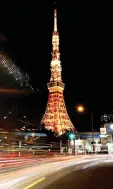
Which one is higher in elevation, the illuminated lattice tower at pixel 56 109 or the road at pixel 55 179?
the illuminated lattice tower at pixel 56 109

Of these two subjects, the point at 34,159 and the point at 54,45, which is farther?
the point at 54,45

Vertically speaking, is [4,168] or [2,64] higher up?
[2,64]

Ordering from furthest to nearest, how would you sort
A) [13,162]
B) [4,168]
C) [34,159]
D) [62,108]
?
1. [62,108]
2. [34,159]
3. [13,162]
4. [4,168]

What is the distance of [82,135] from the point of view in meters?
122

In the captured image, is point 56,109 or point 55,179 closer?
point 55,179

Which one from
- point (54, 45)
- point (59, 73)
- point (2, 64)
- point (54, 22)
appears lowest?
point (2, 64)

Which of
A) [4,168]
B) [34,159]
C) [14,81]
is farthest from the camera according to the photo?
[14,81]

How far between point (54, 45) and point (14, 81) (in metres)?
64.6

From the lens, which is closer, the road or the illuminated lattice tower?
the road

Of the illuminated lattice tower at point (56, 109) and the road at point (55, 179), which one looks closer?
the road at point (55, 179)

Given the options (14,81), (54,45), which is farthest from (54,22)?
(14,81)

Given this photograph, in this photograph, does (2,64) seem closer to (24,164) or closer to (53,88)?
(24,164)

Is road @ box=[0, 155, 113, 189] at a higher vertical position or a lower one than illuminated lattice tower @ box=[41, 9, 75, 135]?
lower

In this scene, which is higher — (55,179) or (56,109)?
(56,109)
